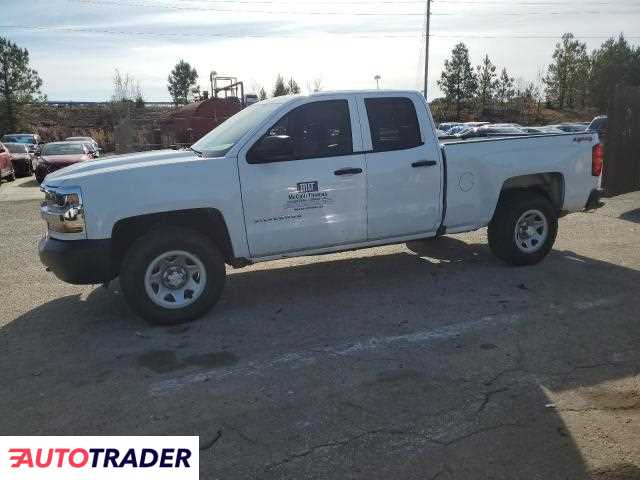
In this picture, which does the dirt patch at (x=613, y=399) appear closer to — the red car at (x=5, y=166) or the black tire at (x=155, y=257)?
the black tire at (x=155, y=257)

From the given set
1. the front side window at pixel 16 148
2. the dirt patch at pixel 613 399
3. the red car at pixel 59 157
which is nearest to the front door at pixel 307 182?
the dirt patch at pixel 613 399

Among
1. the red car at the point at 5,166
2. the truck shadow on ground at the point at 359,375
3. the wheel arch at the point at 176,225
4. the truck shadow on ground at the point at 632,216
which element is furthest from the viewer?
the red car at the point at 5,166

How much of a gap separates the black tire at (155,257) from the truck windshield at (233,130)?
87 cm

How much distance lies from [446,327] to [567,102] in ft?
231

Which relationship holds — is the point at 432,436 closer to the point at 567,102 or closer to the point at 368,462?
the point at 368,462

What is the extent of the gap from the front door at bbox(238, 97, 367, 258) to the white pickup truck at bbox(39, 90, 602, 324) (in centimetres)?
1

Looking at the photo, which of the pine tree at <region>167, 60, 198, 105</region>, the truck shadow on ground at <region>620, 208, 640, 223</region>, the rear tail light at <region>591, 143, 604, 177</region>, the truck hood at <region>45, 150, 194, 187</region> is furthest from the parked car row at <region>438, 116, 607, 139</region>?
the pine tree at <region>167, 60, 198, 105</region>

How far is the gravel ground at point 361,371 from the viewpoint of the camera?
3.03m

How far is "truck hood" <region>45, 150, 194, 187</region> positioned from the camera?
484 cm

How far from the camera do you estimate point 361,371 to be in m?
4.00

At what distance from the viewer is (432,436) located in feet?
10.4

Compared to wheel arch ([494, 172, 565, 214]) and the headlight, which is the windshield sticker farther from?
wheel arch ([494, 172, 565, 214])

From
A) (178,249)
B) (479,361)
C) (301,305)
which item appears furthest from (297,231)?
(479,361)

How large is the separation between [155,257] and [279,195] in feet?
4.06
